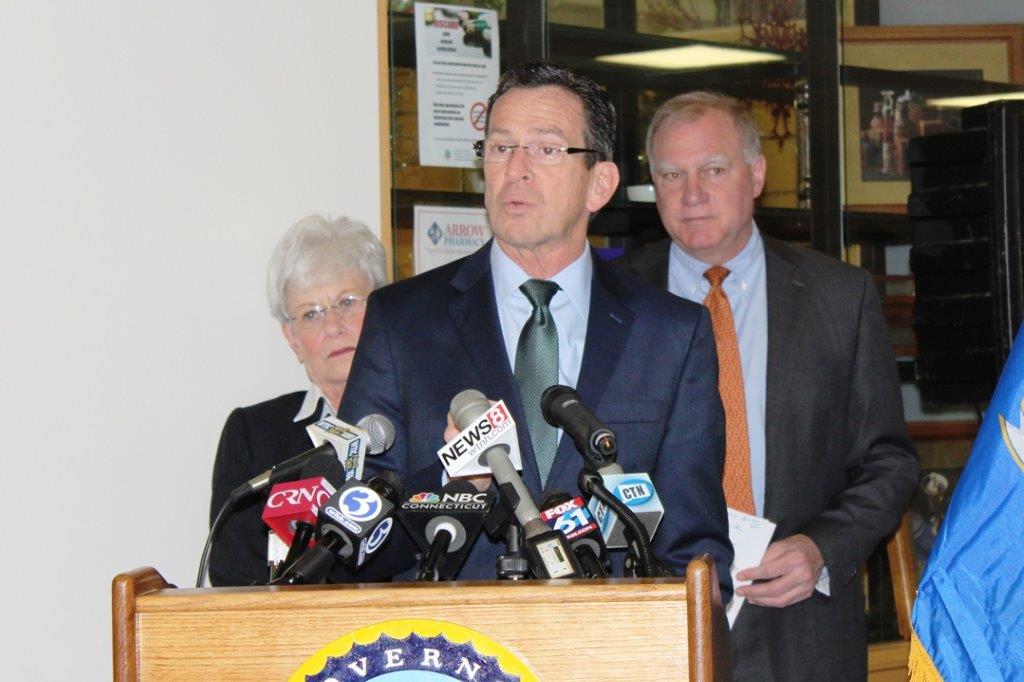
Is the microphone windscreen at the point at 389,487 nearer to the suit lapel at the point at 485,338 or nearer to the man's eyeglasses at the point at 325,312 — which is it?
the suit lapel at the point at 485,338

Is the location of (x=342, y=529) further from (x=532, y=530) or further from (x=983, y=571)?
(x=983, y=571)

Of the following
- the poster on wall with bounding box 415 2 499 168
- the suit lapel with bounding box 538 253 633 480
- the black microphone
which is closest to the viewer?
the black microphone

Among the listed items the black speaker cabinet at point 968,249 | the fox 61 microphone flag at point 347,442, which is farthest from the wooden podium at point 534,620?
the black speaker cabinet at point 968,249

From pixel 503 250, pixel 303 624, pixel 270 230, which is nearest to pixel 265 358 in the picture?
pixel 270 230

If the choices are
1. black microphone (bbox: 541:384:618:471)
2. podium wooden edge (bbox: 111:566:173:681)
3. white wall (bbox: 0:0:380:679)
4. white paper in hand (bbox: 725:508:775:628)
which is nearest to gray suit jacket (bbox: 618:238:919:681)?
white paper in hand (bbox: 725:508:775:628)

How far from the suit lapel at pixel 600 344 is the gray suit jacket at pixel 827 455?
34.5 inches

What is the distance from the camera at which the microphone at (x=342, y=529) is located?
166 centimetres

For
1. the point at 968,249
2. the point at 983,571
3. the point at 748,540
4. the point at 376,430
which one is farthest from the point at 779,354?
the point at 376,430

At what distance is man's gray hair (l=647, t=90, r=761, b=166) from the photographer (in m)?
3.41

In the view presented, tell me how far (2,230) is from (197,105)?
1.74 feet

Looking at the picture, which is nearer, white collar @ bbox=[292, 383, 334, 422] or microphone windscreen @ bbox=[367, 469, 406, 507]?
microphone windscreen @ bbox=[367, 469, 406, 507]

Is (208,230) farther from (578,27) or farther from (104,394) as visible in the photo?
(578,27)

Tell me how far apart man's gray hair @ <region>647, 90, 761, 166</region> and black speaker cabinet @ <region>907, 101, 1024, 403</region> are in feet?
1.96

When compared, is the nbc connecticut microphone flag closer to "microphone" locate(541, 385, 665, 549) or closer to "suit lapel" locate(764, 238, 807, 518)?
"microphone" locate(541, 385, 665, 549)
